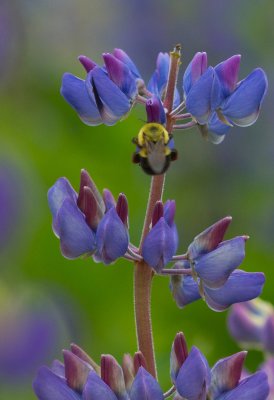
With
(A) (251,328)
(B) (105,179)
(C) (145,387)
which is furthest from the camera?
(B) (105,179)

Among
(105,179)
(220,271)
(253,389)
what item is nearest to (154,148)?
(220,271)

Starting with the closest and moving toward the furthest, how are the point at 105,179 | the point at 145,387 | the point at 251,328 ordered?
1. the point at 145,387
2. the point at 251,328
3. the point at 105,179

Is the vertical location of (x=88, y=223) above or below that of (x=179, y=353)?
above

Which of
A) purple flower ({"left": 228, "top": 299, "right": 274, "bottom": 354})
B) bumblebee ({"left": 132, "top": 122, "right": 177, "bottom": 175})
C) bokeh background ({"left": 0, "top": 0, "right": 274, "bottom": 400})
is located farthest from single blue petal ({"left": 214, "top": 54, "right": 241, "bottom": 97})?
bokeh background ({"left": 0, "top": 0, "right": 274, "bottom": 400})

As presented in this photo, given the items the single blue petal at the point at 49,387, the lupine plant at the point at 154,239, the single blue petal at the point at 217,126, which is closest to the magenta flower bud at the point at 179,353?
the lupine plant at the point at 154,239

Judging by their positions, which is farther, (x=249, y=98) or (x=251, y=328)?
(x=251, y=328)

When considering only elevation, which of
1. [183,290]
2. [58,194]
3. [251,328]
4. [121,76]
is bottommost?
[251,328]

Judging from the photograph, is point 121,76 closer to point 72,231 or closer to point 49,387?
point 72,231

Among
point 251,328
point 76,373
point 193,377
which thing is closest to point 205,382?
point 193,377
